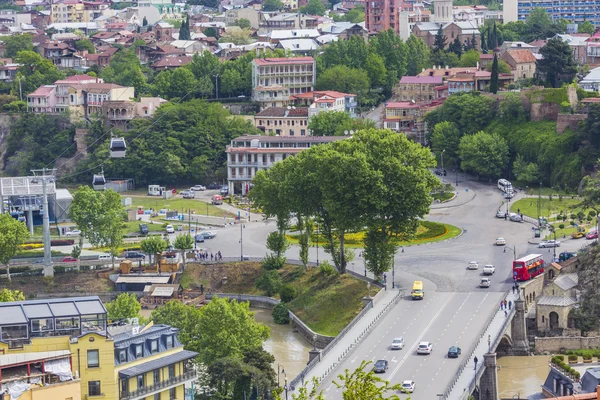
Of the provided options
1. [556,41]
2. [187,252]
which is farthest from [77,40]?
[187,252]

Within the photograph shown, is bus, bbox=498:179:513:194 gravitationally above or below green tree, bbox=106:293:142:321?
above

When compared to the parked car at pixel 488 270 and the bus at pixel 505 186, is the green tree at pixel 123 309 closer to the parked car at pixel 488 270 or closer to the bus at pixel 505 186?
the parked car at pixel 488 270

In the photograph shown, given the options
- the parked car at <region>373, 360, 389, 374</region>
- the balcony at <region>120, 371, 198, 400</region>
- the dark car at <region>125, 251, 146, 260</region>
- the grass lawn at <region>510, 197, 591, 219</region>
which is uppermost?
the balcony at <region>120, 371, 198, 400</region>

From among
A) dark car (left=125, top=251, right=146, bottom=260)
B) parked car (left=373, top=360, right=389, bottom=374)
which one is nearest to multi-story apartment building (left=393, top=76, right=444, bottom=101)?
dark car (left=125, top=251, right=146, bottom=260)

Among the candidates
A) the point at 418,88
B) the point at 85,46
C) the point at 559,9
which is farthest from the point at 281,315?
the point at 559,9

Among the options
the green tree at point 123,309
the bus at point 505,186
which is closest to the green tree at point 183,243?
the green tree at point 123,309

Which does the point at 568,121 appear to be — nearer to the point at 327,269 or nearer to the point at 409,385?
the point at 327,269

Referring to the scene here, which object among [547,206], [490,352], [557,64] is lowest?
[490,352]

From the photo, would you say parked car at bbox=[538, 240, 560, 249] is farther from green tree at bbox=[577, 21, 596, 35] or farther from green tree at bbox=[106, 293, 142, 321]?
green tree at bbox=[577, 21, 596, 35]
